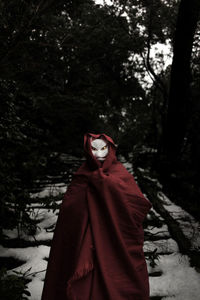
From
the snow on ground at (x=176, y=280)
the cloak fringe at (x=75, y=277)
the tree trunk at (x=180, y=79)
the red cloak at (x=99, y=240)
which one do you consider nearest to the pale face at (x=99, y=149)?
the red cloak at (x=99, y=240)

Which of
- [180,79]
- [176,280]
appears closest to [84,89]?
[180,79]

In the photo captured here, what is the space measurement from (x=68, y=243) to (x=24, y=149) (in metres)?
2.15

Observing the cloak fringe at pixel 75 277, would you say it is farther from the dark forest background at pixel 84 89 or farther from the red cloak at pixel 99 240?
the dark forest background at pixel 84 89

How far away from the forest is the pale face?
1479 mm

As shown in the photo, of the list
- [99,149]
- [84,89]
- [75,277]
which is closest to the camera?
[75,277]

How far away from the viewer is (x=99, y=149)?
2.07 metres

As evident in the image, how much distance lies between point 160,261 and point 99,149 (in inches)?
80.9

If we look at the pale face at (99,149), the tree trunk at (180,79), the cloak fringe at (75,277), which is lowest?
the cloak fringe at (75,277)

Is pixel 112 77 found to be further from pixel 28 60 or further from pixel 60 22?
pixel 28 60

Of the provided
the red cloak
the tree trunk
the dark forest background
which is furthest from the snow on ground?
the tree trunk

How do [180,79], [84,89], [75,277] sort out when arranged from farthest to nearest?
[84,89] → [180,79] → [75,277]

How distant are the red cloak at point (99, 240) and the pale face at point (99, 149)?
0.14 feet

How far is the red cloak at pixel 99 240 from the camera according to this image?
5.72 ft

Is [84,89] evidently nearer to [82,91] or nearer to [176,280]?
[82,91]
